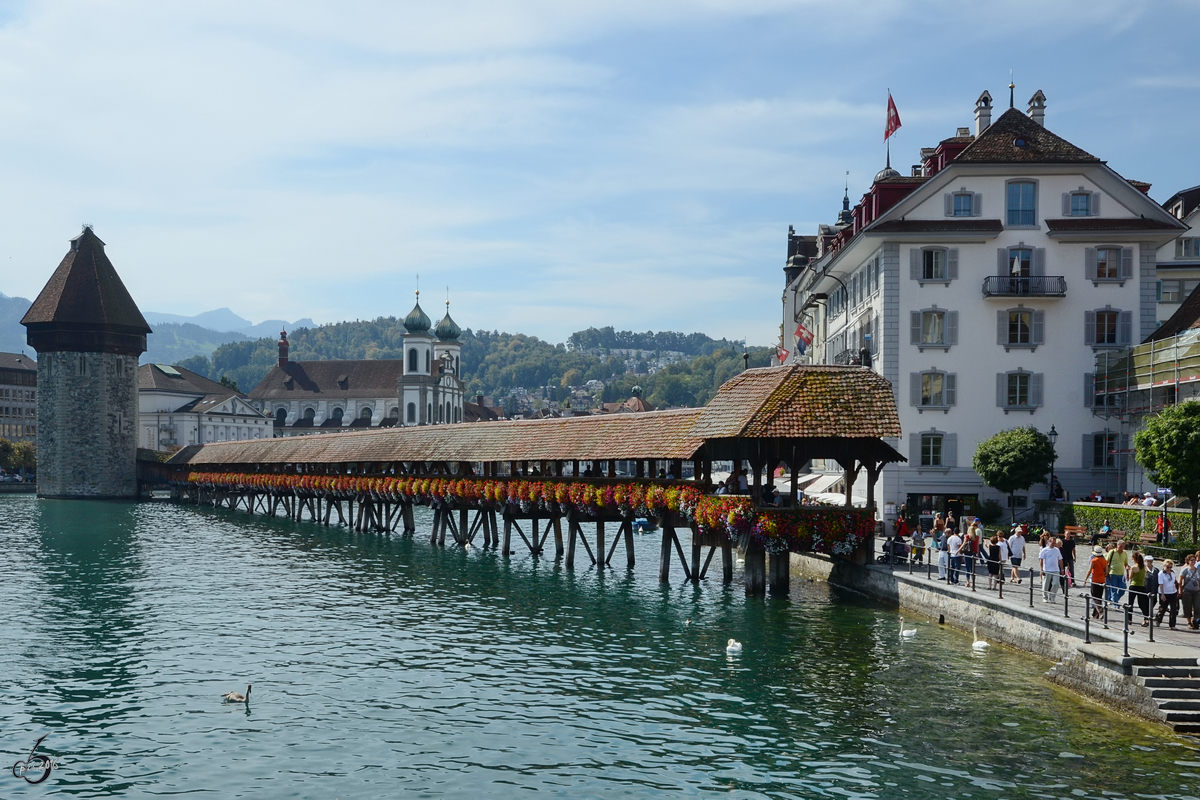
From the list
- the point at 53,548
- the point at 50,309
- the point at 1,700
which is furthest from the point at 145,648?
the point at 50,309

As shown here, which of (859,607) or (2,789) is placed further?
(859,607)

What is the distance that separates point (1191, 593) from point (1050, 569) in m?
3.01

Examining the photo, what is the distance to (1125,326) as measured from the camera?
45.4 meters

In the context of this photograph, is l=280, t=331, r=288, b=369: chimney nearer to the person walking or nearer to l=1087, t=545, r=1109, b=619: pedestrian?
l=1087, t=545, r=1109, b=619: pedestrian

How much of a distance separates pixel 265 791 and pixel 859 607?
1852 centimetres

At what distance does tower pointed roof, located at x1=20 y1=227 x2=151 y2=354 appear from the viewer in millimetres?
99562

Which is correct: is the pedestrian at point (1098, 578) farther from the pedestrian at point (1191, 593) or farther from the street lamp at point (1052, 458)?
the street lamp at point (1052, 458)

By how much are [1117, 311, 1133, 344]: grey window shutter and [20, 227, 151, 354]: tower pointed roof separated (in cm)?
8164

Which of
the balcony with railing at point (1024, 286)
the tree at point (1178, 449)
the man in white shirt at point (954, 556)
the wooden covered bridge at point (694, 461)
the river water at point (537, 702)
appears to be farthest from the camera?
the balcony with railing at point (1024, 286)

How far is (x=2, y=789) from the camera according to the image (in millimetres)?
15719

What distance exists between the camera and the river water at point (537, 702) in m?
16.1

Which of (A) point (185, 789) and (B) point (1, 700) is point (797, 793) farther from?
(B) point (1, 700)

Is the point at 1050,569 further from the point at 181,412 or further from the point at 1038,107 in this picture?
the point at 181,412

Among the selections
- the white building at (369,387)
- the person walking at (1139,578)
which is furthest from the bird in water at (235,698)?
the white building at (369,387)
